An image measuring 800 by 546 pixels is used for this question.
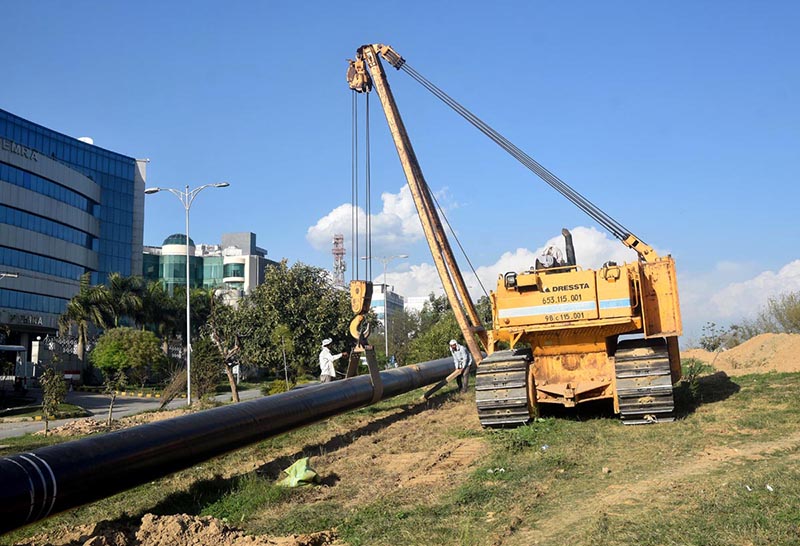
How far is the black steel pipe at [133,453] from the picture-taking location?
6.87m

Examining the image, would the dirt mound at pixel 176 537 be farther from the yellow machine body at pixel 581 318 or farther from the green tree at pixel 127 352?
the green tree at pixel 127 352

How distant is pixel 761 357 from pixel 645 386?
49.8 ft

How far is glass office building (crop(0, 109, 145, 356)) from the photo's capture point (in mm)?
57312

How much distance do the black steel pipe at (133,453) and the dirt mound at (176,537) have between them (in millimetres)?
506

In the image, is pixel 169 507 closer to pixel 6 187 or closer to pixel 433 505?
pixel 433 505

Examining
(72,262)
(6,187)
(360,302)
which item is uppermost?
(6,187)

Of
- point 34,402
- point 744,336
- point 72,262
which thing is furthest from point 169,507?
point 72,262

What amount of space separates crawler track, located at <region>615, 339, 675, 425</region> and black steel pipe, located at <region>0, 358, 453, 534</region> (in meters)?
5.64

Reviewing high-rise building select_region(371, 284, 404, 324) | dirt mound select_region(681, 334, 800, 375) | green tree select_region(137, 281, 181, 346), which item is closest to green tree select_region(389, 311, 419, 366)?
green tree select_region(137, 281, 181, 346)

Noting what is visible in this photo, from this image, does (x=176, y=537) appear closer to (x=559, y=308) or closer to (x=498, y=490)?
(x=498, y=490)

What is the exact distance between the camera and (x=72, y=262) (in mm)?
65625

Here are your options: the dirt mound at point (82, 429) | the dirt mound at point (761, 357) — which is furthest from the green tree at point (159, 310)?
the dirt mound at point (761, 357)

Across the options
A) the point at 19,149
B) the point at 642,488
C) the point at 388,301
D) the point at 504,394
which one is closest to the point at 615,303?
the point at 504,394

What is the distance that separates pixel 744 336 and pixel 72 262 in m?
58.7
